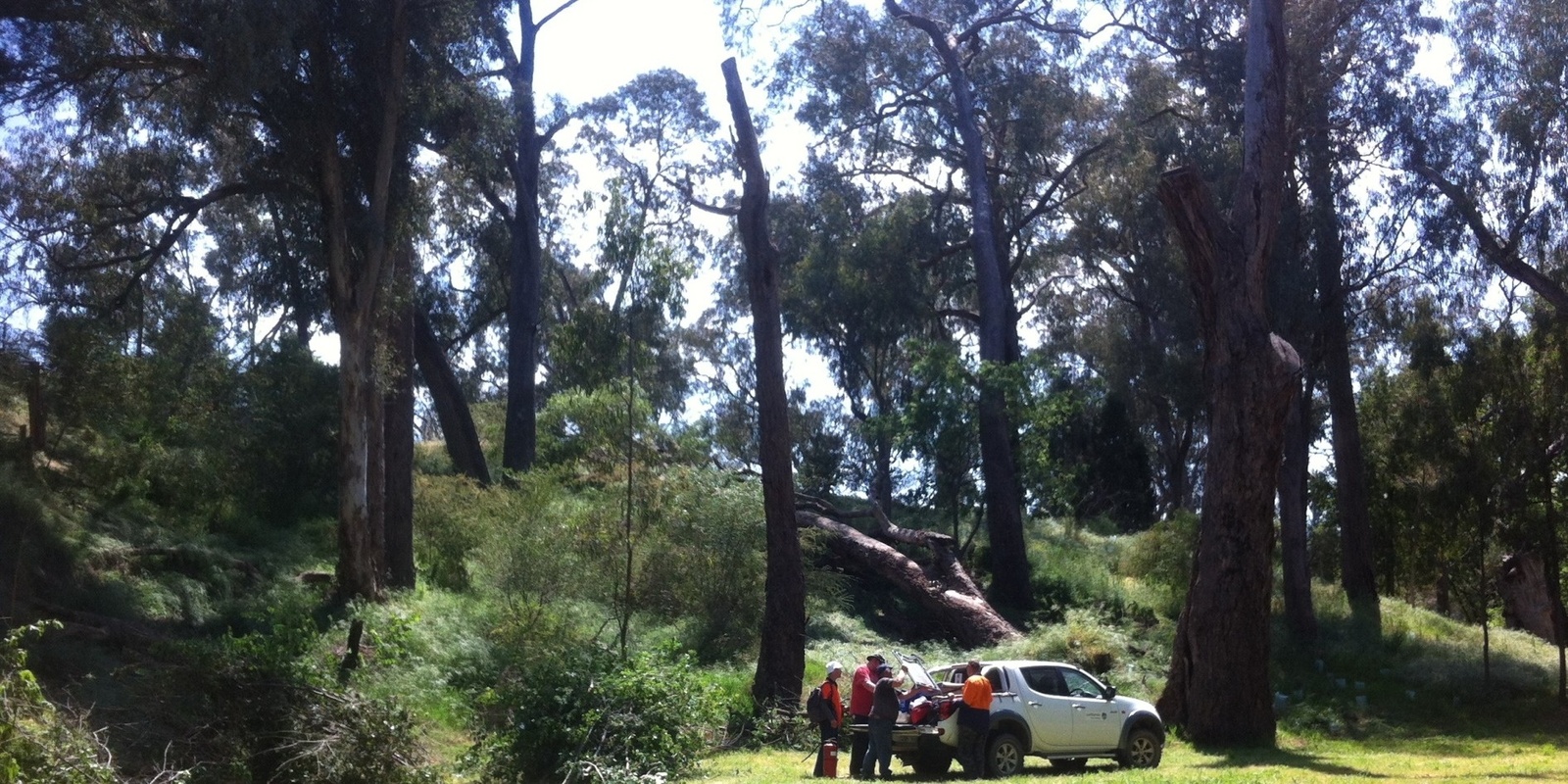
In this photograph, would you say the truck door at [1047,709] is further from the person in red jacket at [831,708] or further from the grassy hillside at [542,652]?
the person in red jacket at [831,708]

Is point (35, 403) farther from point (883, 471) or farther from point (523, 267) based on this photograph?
point (883, 471)

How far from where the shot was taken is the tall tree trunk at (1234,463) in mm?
18469

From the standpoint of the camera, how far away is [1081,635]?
1034 inches

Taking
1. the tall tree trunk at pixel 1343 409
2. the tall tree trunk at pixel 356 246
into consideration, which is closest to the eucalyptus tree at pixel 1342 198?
the tall tree trunk at pixel 1343 409

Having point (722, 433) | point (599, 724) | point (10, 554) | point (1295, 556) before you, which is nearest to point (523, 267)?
point (722, 433)

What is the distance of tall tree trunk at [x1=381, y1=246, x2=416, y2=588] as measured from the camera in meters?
24.9

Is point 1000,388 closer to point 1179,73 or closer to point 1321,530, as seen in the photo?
point 1179,73

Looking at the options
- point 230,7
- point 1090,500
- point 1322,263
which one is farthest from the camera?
point 1090,500

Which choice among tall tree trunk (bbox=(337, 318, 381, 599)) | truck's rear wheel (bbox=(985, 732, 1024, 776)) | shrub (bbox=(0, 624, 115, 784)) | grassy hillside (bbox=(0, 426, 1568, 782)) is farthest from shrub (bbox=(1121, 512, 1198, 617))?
shrub (bbox=(0, 624, 115, 784))

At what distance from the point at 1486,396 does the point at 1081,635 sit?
32.2ft

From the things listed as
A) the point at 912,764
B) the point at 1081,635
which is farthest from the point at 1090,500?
the point at 912,764

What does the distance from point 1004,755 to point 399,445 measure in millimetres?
14632

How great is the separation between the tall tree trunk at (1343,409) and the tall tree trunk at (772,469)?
15186 mm

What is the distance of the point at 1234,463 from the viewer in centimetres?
1866
